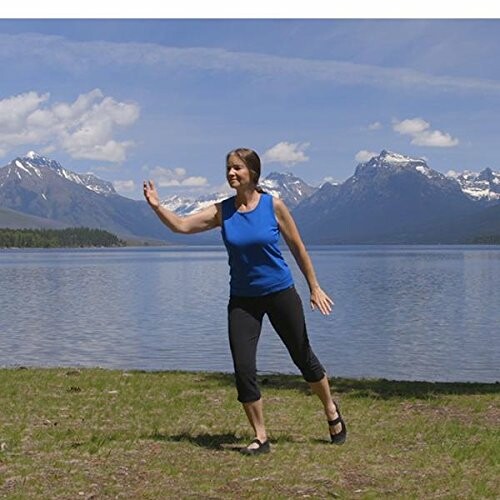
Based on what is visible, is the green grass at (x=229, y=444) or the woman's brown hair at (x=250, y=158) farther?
the woman's brown hair at (x=250, y=158)

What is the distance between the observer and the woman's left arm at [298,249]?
923cm

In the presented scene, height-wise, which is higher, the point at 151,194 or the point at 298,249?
the point at 151,194

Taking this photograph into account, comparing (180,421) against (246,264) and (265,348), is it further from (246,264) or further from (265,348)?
(265,348)

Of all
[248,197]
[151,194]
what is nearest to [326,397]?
[248,197]

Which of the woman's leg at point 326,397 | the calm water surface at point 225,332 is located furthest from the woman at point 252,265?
the calm water surface at point 225,332

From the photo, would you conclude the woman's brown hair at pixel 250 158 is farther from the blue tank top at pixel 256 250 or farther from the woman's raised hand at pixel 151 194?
the woman's raised hand at pixel 151 194

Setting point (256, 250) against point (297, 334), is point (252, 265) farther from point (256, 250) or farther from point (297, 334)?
point (297, 334)

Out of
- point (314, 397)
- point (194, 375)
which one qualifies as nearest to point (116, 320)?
point (194, 375)

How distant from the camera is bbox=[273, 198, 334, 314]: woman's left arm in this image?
30.3 feet

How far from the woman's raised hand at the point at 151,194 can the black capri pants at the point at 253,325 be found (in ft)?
4.85

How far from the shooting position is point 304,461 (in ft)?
29.5

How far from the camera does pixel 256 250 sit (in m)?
9.01

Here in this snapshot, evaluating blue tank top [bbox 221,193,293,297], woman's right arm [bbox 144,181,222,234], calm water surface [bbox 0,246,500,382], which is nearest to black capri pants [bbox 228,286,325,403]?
blue tank top [bbox 221,193,293,297]

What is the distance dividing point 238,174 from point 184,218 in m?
0.84
